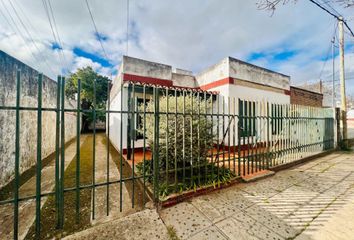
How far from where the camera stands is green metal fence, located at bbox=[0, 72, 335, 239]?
90.4 inches

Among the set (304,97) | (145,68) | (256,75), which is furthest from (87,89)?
(304,97)

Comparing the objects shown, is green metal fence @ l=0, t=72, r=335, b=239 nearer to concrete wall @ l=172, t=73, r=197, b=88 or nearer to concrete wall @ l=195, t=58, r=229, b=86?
concrete wall @ l=195, t=58, r=229, b=86

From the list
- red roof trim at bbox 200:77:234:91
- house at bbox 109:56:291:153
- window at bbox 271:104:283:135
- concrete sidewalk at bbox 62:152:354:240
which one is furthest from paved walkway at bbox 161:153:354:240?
red roof trim at bbox 200:77:234:91

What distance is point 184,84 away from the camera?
1089 cm

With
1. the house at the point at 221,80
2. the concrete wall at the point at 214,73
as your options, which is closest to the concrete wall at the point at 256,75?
the house at the point at 221,80

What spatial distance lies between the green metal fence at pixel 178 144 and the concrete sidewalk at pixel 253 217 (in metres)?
0.37

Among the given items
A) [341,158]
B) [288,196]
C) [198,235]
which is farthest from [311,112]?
[198,235]

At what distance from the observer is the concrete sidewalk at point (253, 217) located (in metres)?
2.27

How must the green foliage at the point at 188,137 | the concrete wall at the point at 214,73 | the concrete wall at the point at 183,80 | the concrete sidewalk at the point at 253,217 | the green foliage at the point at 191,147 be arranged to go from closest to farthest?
1. the concrete sidewalk at the point at 253,217
2. the green foliage at the point at 191,147
3. the green foliage at the point at 188,137
4. the concrete wall at the point at 214,73
5. the concrete wall at the point at 183,80

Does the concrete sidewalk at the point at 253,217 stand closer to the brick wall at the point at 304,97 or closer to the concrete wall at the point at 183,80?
the concrete wall at the point at 183,80

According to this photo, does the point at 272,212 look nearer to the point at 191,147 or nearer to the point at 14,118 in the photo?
the point at 191,147

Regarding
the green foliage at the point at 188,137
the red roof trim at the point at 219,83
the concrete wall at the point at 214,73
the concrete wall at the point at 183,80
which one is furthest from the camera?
the concrete wall at the point at 183,80

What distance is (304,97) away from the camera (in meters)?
12.4

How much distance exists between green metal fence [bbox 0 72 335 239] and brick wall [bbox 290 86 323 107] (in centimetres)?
504
